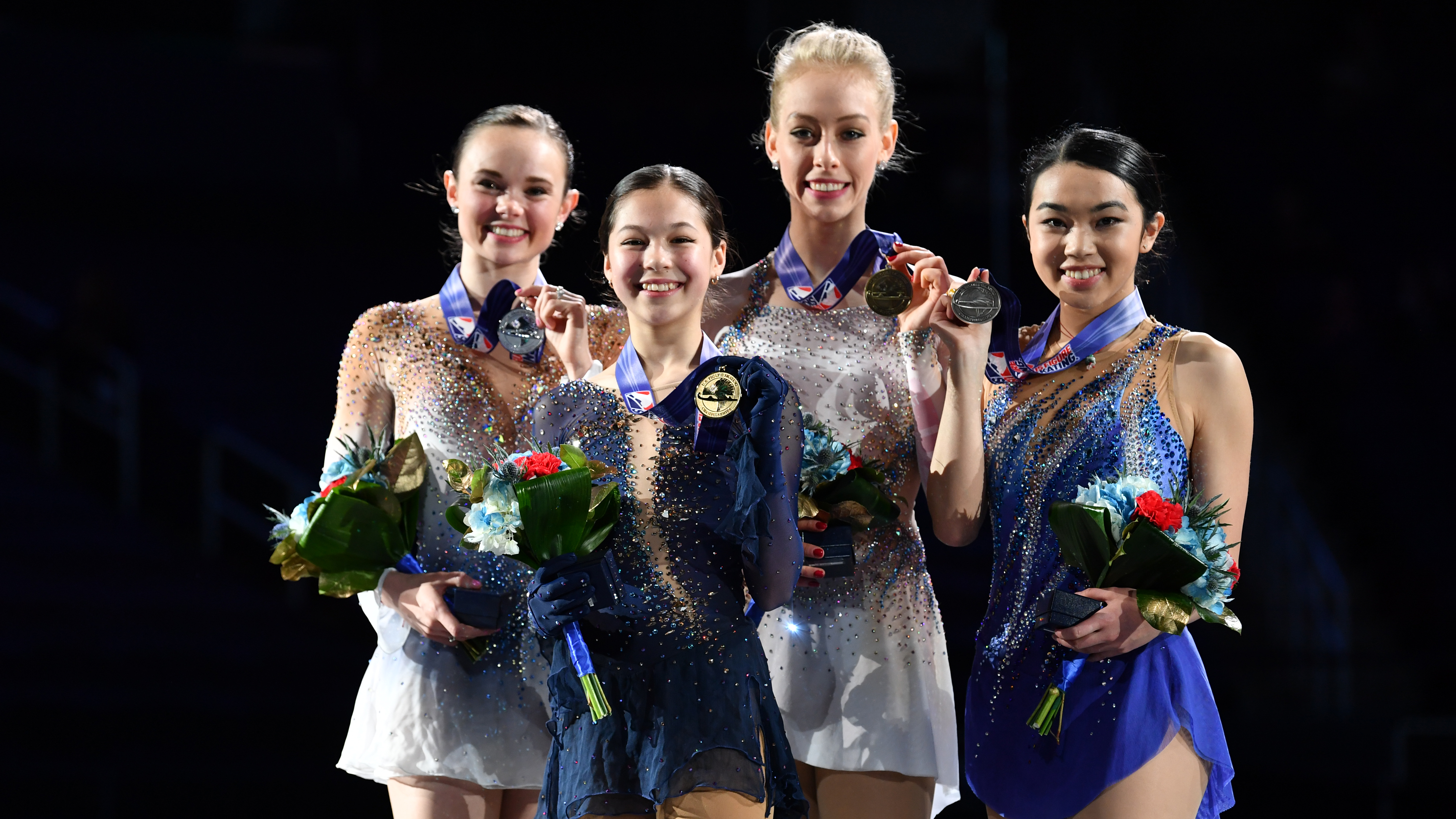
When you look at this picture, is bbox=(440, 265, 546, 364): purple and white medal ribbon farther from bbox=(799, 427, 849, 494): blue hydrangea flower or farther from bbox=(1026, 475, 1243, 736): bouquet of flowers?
bbox=(1026, 475, 1243, 736): bouquet of flowers

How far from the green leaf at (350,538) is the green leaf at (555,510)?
0.40 metres

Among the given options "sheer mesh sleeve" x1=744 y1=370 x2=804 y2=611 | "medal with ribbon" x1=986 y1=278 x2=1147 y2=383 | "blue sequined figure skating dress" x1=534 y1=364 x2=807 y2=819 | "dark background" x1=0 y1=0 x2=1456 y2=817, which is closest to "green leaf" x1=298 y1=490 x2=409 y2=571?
"blue sequined figure skating dress" x1=534 y1=364 x2=807 y2=819

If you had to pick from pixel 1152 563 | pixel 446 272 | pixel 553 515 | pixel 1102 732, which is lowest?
pixel 1102 732

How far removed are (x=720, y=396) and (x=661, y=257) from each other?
260 millimetres

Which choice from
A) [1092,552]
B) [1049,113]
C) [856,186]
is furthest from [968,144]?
[1092,552]

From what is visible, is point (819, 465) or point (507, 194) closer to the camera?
point (819, 465)

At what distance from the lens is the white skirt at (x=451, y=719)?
7.63 feet

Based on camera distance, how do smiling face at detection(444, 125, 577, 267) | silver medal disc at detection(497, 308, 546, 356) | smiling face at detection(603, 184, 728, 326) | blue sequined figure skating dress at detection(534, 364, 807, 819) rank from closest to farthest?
blue sequined figure skating dress at detection(534, 364, 807, 819) → smiling face at detection(603, 184, 728, 326) → silver medal disc at detection(497, 308, 546, 356) → smiling face at detection(444, 125, 577, 267)

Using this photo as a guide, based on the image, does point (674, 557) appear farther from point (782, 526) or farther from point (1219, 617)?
point (1219, 617)

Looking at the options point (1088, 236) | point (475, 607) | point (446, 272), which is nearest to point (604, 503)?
point (475, 607)

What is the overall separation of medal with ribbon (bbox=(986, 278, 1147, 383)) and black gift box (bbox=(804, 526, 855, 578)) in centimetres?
37

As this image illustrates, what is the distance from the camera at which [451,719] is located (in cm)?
234

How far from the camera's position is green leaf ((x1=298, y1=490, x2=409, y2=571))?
2.24 meters

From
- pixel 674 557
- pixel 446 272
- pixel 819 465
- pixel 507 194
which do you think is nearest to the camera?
pixel 674 557
